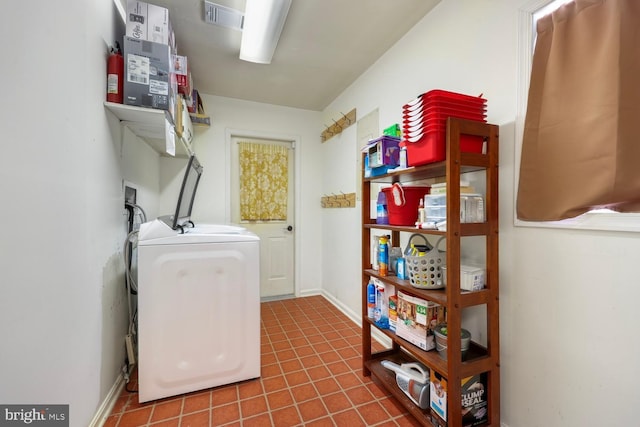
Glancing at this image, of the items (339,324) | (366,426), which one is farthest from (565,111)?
Result: (339,324)

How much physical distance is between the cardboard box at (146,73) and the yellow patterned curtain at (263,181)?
70.5 inches

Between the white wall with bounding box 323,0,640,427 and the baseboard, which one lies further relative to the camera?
the baseboard

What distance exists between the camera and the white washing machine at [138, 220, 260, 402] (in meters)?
1.50

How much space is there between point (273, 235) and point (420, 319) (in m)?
2.42

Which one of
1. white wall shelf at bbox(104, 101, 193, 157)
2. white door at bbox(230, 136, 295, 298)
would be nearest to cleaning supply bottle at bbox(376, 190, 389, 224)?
white wall shelf at bbox(104, 101, 193, 157)

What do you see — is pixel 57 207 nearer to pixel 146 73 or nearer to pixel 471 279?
pixel 146 73

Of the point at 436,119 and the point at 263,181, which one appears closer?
the point at 436,119

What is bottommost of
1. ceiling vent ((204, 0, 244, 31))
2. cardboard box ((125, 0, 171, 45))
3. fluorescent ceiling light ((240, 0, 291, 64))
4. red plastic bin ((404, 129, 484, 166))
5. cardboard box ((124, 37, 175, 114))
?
red plastic bin ((404, 129, 484, 166))

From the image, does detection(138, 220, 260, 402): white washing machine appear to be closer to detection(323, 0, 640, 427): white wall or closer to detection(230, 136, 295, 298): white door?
detection(323, 0, 640, 427): white wall

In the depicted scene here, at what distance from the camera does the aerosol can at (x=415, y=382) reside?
138 cm

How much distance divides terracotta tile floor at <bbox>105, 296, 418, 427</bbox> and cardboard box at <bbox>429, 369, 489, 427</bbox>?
22cm

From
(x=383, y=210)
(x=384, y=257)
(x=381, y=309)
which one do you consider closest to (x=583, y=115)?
(x=383, y=210)

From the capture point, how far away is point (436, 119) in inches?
46.8

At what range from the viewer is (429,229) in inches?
50.7
